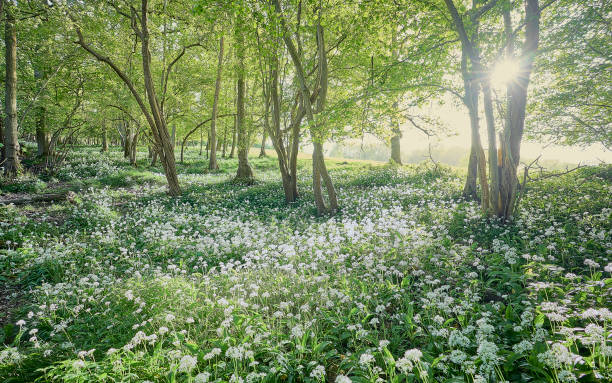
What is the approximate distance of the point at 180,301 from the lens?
16.6 ft

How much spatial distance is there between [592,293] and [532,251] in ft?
7.26

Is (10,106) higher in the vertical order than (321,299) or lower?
higher

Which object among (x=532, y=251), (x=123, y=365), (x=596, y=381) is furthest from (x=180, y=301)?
(x=532, y=251)

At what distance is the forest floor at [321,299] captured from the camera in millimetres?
3367

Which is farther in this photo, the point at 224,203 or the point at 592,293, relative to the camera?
the point at 224,203

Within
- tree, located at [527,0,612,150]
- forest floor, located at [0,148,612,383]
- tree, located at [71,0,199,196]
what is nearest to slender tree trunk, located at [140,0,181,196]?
tree, located at [71,0,199,196]

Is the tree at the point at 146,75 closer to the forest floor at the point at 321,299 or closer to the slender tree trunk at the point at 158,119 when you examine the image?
the slender tree trunk at the point at 158,119

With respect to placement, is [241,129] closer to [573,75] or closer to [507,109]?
[507,109]

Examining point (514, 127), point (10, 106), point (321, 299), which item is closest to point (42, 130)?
point (10, 106)

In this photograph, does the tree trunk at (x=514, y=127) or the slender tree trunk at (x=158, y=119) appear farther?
the slender tree trunk at (x=158, y=119)

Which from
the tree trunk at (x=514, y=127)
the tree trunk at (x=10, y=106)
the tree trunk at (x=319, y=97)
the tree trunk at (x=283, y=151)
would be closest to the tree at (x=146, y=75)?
the tree trunk at (x=10, y=106)

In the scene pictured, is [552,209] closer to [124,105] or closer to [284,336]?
[284,336]

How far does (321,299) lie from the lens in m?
4.98

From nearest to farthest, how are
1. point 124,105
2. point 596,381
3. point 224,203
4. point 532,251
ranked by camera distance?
1. point 596,381
2. point 532,251
3. point 224,203
4. point 124,105
